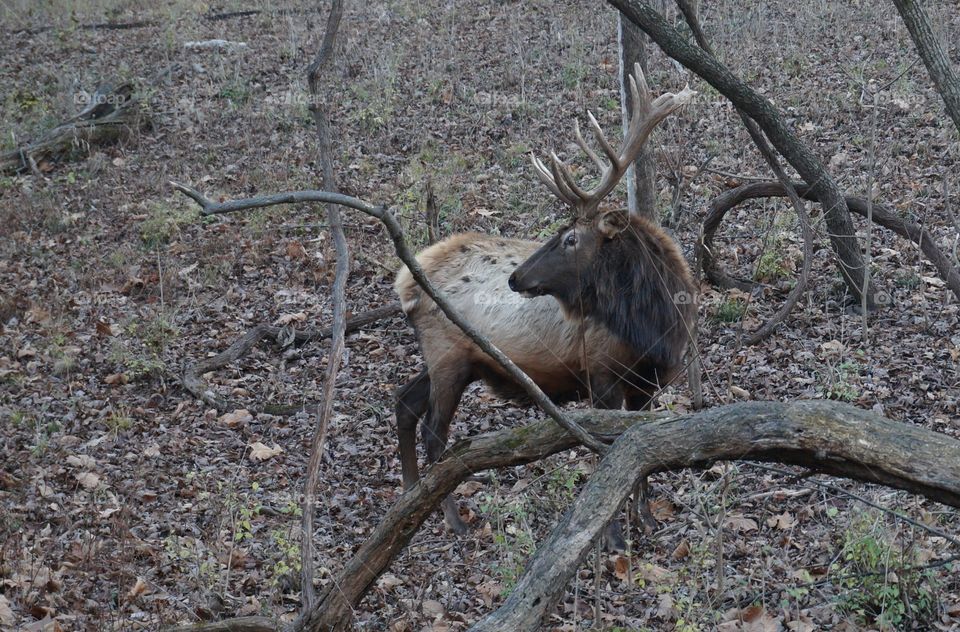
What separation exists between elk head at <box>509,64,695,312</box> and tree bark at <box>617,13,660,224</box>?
1.25 meters

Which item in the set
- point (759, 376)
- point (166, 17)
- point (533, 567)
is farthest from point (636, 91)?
point (166, 17)

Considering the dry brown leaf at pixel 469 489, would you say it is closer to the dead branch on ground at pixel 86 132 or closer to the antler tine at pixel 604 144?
the antler tine at pixel 604 144

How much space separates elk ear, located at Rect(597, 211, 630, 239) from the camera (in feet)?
21.2

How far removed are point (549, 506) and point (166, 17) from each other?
15.7 metres

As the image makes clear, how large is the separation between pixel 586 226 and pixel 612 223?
0.57 feet

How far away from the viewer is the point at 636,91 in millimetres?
6238

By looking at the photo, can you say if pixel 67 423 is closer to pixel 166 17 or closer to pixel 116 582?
pixel 116 582

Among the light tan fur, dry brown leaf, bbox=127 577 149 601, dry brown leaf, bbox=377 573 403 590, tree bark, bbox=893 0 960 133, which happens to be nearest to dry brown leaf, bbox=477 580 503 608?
dry brown leaf, bbox=377 573 403 590

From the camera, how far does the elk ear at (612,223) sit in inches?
255

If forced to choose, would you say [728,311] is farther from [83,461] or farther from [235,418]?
[83,461]

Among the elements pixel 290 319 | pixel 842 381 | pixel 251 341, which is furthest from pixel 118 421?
pixel 842 381

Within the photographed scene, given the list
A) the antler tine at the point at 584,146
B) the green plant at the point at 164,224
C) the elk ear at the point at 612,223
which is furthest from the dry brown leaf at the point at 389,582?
the green plant at the point at 164,224

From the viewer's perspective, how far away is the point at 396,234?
3398 mm

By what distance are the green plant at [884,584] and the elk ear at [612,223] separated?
2506mm
